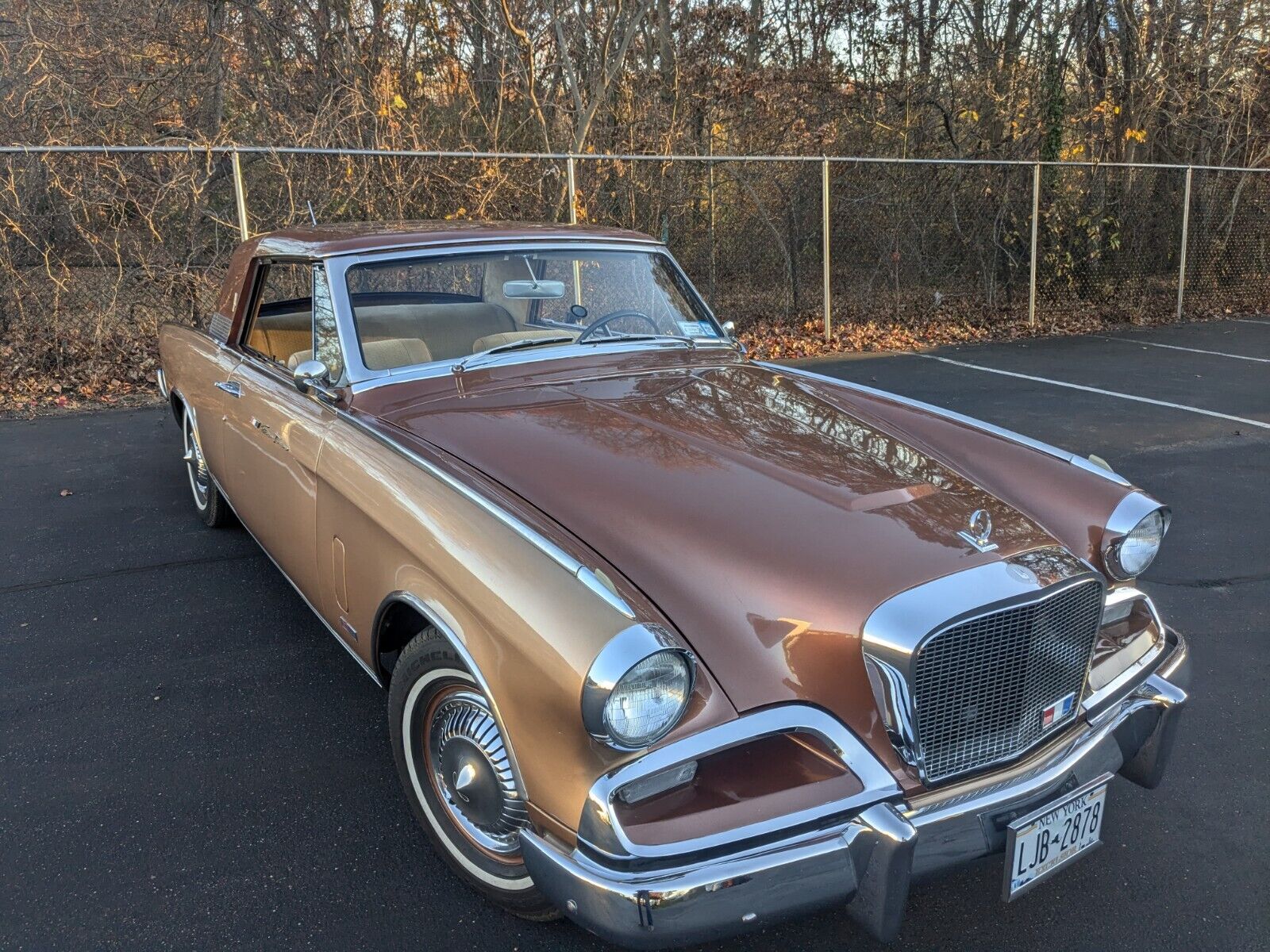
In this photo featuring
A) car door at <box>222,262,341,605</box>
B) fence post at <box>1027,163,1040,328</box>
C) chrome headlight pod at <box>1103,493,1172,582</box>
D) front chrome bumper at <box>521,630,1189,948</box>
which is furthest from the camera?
fence post at <box>1027,163,1040,328</box>

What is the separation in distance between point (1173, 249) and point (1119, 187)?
1341 millimetres

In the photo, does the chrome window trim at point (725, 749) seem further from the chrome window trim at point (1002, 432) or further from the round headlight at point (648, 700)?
the chrome window trim at point (1002, 432)

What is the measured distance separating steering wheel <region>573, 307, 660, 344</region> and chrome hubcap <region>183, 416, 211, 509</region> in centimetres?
216

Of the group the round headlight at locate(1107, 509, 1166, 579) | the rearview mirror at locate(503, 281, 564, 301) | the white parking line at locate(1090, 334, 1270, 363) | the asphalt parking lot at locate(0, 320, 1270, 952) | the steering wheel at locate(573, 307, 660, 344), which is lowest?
the white parking line at locate(1090, 334, 1270, 363)

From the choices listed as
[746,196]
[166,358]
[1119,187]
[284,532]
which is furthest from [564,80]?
[284,532]

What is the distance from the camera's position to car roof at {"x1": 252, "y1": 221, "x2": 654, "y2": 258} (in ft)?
10.7

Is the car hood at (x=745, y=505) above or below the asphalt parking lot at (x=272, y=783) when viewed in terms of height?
above

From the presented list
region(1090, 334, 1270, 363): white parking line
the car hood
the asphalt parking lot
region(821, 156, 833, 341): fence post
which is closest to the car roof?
the car hood

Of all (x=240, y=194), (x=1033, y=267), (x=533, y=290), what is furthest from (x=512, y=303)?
(x=1033, y=267)

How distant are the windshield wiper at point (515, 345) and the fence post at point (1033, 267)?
32.6 ft

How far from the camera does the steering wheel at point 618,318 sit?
3411mm

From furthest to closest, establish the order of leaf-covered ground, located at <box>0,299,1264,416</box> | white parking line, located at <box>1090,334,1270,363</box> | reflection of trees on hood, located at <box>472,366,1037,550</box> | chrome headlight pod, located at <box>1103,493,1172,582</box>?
1. white parking line, located at <box>1090,334,1270,363</box>
2. leaf-covered ground, located at <box>0,299,1264,416</box>
3. chrome headlight pod, located at <box>1103,493,1172,582</box>
4. reflection of trees on hood, located at <box>472,366,1037,550</box>

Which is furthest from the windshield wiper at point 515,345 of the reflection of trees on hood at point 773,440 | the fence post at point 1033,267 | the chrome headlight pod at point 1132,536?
the fence post at point 1033,267

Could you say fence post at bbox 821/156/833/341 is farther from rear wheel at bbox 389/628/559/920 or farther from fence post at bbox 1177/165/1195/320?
rear wheel at bbox 389/628/559/920
